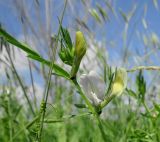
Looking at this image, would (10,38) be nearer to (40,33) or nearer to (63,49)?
(63,49)

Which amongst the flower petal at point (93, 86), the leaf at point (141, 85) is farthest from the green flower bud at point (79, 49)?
the leaf at point (141, 85)

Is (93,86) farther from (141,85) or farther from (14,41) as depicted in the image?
(141,85)

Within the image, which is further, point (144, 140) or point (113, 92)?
point (144, 140)

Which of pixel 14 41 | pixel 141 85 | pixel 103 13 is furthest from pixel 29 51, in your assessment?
pixel 103 13

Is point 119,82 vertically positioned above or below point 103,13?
below

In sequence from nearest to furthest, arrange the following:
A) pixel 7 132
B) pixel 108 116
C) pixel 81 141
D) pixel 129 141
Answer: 1. pixel 129 141
2. pixel 7 132
3. pixel 81 141
4. pixel 108 116

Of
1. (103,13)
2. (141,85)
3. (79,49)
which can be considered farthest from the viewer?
(103,13)

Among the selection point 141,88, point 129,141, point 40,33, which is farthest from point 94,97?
point 40,33

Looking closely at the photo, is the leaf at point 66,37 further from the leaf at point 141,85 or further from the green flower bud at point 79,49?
the leaf at point 141,85

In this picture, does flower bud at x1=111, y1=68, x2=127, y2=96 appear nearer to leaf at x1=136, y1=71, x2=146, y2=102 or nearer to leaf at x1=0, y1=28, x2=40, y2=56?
leaf at x1=0, y1=28, x2=40, y2=56
